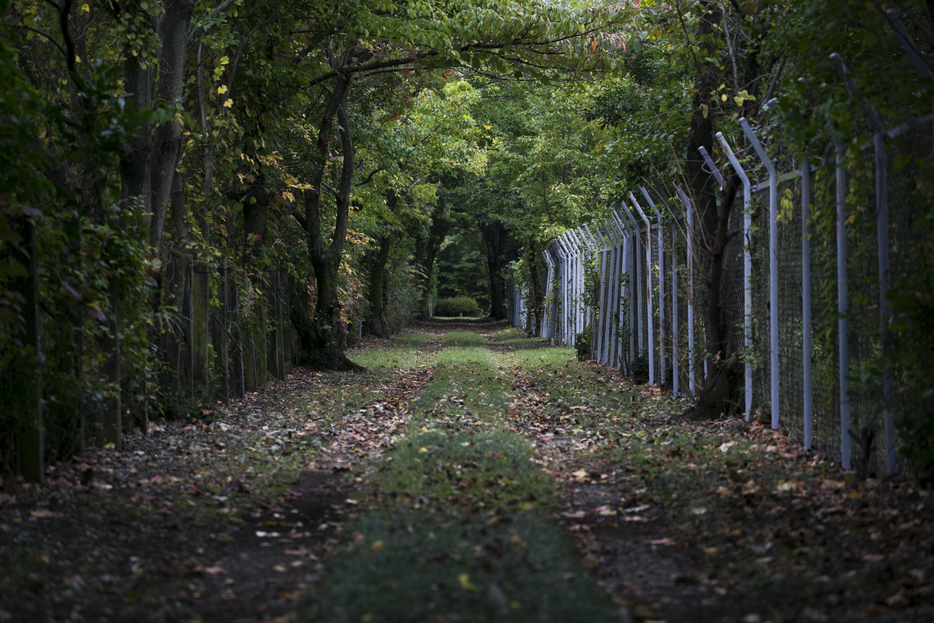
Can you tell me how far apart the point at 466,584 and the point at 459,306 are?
2243 inches

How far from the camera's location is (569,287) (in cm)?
1891

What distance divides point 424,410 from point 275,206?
5.11 metres

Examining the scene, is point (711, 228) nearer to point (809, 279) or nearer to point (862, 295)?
Answer: point (809, 279)

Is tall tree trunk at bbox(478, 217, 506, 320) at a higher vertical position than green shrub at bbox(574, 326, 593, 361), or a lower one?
higher

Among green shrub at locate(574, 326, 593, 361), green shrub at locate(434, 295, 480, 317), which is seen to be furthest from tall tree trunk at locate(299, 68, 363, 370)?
green shrub at locate(434, 295, 480, 317)

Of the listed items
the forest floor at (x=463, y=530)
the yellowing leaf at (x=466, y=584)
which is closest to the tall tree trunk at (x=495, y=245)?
the forest floor at (x=463, y=530)

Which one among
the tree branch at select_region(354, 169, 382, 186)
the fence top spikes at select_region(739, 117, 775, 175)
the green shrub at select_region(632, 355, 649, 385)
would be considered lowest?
the green shrub at select_region(632, 355, 649, 385)

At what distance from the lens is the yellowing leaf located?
9.98ft

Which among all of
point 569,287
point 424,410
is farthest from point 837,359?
point 569,287

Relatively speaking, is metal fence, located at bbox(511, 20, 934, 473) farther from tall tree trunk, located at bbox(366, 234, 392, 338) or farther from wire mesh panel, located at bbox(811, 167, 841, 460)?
tall tree trunk, located at bbox(366, 234, 392, 338)

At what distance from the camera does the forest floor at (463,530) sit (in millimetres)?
3031

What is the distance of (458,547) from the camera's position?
364 centimetres

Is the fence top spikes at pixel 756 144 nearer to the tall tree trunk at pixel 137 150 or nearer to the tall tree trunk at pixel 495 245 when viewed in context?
the tall tree trunk at pixel 137 150

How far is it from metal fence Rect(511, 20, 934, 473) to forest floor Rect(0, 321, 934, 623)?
0.45 meters
